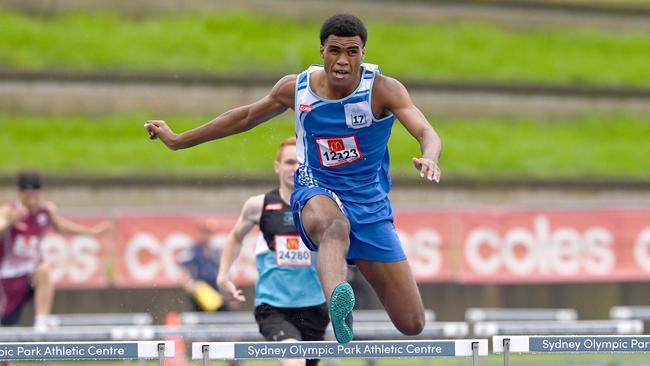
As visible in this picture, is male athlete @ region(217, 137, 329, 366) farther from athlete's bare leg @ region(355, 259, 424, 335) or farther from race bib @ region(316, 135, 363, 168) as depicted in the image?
race bib @ region(316, 135, 363, 168)

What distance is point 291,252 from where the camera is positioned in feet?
32.8

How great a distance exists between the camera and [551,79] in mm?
28219

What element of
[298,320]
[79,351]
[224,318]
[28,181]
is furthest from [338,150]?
[28,181]

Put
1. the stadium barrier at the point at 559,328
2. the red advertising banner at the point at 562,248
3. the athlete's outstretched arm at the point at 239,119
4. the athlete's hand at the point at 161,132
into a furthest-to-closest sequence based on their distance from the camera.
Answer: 1. the red advertising banner at the point at 562,248
2. the stadium barrier at the point at 559,328
3. the athlete's hand at the point at 161,132
4. the athlete's outstretched arm at the point at 239,119

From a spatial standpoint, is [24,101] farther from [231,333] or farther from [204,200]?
[231,333]

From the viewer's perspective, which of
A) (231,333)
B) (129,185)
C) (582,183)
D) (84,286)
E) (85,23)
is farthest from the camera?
(85,23)

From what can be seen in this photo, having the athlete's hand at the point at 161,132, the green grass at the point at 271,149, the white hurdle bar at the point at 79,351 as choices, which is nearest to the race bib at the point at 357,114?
the athlete's hand at the point at 161,132

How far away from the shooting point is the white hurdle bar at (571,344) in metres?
7.90

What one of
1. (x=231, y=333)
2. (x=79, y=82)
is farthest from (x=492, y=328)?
(x=79, y=82)

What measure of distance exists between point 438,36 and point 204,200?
27.7 ft

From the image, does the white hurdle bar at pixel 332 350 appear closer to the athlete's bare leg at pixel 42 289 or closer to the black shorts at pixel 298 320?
the black shorts at pixel 298 320

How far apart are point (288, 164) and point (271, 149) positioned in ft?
40.2

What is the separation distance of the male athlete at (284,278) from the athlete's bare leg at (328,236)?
1867 mm

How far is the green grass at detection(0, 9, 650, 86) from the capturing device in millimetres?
26406
